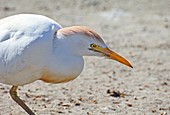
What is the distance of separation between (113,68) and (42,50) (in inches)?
136

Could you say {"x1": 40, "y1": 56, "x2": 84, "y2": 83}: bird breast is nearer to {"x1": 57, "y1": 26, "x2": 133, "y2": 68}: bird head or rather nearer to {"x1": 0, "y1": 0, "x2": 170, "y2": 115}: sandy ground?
{"x1": 57, "y1": 26, "x2": 133, "y2": 68}: bird head

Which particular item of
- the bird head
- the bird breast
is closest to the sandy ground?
the bird breast

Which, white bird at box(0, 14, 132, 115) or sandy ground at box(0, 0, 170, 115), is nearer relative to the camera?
white bird at box(0, 14, 132, 115)

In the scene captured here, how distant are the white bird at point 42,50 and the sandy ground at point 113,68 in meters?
1.23

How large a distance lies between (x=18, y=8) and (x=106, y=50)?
7.39 m

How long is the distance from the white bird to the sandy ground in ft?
4.02

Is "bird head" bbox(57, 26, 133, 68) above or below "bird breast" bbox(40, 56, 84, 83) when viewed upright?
above

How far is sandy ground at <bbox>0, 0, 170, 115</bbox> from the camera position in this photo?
21.0 feet

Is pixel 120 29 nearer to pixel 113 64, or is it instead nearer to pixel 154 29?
pixel 154 29

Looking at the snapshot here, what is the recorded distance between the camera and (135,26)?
11000 millimetres

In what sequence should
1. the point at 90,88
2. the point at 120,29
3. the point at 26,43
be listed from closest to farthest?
1. the point at 26,43
2. the point at 90,88
3. the point at 120,29

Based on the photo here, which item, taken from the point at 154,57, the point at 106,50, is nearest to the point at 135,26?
the point at 154,57

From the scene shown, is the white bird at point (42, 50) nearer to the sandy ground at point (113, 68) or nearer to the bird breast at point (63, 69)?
the bird breast at point (63, 69)

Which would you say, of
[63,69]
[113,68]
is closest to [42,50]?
[63,69]
